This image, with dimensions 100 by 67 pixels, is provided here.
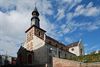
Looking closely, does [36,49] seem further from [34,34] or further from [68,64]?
[68,64]

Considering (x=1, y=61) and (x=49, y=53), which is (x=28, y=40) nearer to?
(x=49, y=53)

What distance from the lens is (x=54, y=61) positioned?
3944 cm

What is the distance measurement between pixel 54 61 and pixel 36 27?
16.2 meters

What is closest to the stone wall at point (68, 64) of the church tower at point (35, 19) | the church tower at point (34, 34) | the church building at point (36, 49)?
the church building at point (36, 49)

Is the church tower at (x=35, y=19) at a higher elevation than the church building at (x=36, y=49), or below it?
higher

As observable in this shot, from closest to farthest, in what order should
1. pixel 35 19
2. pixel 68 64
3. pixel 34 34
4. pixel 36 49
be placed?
1. pixel 68 64
2. pixel 36 49
3. pixel 34 34
4. pixel 35 19

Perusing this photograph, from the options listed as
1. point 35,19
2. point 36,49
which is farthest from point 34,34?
point 35,19

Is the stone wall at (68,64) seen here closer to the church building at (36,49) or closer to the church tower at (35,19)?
the church building at (36,49)

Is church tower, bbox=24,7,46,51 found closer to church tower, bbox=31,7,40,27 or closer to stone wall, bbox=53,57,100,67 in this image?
church tower, bbox=31,7,40,27

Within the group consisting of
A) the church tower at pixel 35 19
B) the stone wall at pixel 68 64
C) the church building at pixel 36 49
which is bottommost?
the stone wall at pixel 68 64

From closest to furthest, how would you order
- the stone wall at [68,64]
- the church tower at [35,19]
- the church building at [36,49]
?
the stone wall at [68,64], the church building at [36,49], the church tower at [35,19]

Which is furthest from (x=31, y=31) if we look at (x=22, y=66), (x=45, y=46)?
(x=22, y=66)

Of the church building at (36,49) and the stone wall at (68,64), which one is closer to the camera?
the stone wall at (68,64)

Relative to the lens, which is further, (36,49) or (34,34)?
(34,34)
